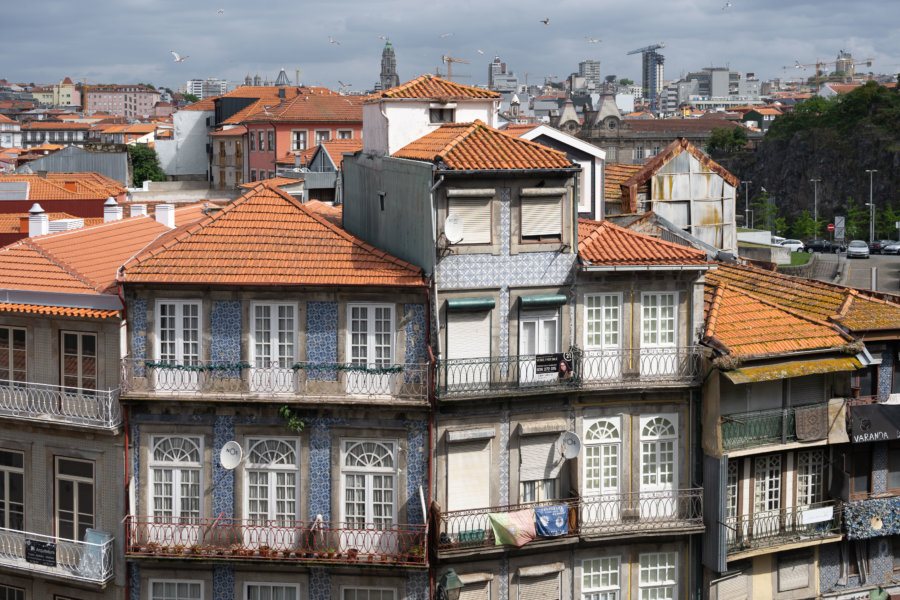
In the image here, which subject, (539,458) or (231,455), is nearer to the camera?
(231,455)

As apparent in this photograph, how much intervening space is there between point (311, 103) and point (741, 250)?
27.3 m

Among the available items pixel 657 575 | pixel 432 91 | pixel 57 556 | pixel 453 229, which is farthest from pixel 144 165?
pixel 657 575

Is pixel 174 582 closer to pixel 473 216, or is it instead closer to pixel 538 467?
pixel 538 467

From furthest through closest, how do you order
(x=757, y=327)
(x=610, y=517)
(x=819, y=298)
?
(x=819, y=298) → (x=757, y=327) → (x=610, y=517)

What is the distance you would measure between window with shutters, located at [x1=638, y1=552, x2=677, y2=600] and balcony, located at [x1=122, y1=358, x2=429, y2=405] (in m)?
6.22

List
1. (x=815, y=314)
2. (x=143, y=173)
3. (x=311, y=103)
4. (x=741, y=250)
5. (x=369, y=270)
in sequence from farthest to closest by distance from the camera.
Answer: (x=143, y=173)
(x=311, y=103)
(x=741, y=250)
(x=815, y=314)
(x=369, y=270)

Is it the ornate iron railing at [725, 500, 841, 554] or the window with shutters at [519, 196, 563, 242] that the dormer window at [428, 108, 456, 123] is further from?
the ornate iron railing at [725, 500, 841, 554]

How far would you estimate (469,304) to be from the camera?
2370cm

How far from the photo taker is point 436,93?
2905 cm

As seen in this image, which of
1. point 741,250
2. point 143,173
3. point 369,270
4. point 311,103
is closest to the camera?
point 369,270

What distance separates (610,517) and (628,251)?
5.53 m

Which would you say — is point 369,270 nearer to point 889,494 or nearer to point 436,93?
point 436,93

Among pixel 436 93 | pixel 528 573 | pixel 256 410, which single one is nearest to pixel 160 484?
pixel 256 410

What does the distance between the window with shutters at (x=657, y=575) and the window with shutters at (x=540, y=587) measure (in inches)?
74.8
